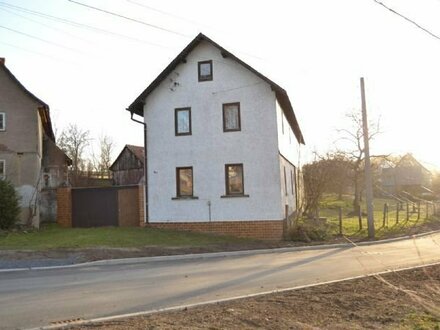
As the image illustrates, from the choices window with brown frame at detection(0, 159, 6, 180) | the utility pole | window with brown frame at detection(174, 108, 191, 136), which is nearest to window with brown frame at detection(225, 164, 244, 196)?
window with brown frame at detection(174, 108, 191, 136)

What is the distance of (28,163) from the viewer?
25656 mm

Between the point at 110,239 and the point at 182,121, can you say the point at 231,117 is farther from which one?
the point at 110,239

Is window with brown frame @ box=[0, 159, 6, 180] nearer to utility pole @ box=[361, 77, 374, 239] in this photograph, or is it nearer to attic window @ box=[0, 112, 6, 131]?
attic window @ box=[0, 112, 6, 131]

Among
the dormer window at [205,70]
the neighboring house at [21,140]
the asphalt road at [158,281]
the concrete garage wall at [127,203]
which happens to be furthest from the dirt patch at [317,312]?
the neighboring house at [21,140]

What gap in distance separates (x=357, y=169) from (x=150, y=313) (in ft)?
128

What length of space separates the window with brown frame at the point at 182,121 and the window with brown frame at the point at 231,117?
1795 mm

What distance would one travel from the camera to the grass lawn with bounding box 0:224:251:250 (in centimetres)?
1836

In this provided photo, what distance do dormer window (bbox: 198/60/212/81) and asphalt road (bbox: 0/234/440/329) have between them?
10327 mm

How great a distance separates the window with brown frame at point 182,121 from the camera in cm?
2441

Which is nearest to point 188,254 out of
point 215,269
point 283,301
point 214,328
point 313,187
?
point 215,269

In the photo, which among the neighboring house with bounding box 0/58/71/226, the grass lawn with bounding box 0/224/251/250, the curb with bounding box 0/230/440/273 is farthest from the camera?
the neighboring house with bounding box 0/58/71/226

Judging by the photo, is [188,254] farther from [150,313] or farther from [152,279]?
[150,313]

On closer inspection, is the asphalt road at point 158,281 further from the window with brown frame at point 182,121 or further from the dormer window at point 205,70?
the dormer window at point 205,70

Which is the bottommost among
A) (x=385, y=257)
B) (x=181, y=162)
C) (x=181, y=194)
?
(x=385, y=257)
